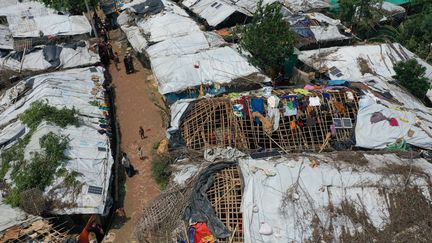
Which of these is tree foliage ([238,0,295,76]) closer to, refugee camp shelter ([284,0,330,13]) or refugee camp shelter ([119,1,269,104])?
refugee camp shelter ([119,1,269,104])

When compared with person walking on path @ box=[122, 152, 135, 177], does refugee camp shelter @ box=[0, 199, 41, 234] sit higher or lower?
higher

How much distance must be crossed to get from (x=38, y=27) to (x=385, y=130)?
19048 mm

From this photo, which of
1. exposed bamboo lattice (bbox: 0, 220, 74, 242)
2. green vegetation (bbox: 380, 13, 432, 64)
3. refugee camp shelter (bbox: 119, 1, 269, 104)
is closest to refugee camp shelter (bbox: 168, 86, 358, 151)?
refugee camp shelter (bbox: 119, 1, 269, 104)

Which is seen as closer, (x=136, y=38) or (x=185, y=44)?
(x=185, y=44)

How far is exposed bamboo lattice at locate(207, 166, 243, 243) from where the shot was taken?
9391 millimetres

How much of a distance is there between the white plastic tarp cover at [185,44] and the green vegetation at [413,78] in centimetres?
864

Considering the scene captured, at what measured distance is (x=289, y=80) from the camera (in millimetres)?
18516

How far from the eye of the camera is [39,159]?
463 inches

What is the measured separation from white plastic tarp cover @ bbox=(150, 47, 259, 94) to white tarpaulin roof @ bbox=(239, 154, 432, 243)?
6.36 m

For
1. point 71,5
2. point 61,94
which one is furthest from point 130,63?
point 71,5

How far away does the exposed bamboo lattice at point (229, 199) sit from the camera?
9.39 metres

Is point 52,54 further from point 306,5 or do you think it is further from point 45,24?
point 306,5

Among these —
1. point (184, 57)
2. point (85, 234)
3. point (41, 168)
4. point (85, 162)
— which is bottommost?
point (85, 234)

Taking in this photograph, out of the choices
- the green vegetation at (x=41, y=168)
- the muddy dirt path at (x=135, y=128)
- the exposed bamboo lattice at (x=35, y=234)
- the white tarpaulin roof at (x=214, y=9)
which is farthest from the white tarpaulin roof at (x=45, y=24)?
the exposed bamboo lattice at (x=35, y=234)
